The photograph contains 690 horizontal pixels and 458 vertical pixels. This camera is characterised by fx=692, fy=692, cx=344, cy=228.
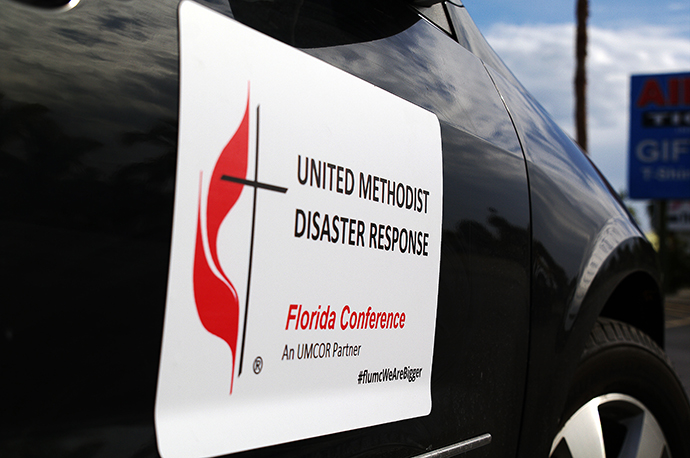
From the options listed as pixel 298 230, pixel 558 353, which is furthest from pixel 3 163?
pixel 558 353

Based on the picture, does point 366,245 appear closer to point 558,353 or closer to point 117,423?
point 117,423

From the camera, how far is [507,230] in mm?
1617

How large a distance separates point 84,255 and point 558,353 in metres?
1.28

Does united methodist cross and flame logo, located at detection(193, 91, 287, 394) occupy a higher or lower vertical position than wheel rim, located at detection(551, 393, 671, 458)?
higher

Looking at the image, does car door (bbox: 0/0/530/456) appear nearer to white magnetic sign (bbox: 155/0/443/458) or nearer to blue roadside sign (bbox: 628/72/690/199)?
white magnetic sign (bbox: 155/0/443/458)

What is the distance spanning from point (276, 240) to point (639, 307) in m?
1.77

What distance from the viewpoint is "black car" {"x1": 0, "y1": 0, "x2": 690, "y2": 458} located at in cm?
83

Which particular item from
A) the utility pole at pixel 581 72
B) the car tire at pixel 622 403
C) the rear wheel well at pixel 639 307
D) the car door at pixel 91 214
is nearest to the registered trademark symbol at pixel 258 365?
the car door at pixel 91 214

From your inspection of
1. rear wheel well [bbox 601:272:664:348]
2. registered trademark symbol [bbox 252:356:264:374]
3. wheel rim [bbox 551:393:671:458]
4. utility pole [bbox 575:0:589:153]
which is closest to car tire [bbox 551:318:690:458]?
wheel rim [bbox 551:393:671:458]

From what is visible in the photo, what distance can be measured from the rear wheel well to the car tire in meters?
0.16

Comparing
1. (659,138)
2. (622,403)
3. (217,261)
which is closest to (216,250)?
(217,261)

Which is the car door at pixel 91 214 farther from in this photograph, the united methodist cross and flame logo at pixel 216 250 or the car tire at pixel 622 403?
the car tire at pixel 622 403

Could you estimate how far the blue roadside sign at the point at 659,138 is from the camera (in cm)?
1457

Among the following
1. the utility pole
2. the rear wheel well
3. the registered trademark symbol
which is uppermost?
the utility pole
